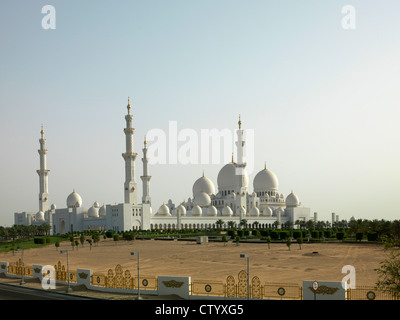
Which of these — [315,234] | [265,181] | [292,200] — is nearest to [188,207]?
[265,181]

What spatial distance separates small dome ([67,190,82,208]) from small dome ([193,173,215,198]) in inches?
1036

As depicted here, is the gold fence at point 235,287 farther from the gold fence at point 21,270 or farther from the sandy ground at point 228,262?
the sandy ground at point 228,262

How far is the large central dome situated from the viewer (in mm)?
106331

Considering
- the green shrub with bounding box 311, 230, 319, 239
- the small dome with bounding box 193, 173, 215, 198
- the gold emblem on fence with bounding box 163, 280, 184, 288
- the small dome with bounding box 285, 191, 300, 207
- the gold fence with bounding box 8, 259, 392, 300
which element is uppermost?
the small dome with bounding box 193, 173, 215, 198

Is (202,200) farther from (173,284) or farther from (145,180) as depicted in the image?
→ (173,284)

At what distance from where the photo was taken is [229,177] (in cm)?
10856

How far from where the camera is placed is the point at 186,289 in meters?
23.3

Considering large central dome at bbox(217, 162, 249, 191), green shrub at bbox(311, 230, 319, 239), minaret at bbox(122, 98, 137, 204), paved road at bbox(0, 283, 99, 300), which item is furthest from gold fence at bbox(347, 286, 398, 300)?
large central dome at bbox(217, 162, 249, 191)

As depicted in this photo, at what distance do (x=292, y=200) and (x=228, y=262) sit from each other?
74318 mm

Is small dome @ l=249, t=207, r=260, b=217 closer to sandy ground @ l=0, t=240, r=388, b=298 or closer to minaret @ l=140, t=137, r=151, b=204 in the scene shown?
minaret @ l=140, t=137, r=151, b=204

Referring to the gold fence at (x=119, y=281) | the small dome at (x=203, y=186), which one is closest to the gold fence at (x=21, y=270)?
the gold fence at (x=119, y=281)
